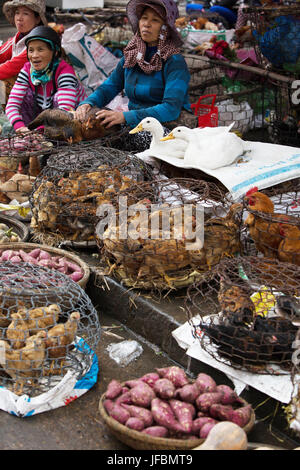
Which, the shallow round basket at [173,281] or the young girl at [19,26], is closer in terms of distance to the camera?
the shallow round basket at [173,281]

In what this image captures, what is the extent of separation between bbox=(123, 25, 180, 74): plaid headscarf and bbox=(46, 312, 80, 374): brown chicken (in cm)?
305

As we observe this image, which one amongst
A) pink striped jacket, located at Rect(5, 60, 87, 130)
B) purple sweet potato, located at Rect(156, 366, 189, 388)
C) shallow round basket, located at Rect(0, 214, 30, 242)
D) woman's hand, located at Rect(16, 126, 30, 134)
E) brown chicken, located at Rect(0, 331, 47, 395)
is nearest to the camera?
purple sweet potato, located at Rect(156, 366, 189, 388)

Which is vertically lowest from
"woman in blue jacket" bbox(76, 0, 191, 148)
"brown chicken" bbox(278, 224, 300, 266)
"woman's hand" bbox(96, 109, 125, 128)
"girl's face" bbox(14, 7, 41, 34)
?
"brown chicken" bbox(278, 224, 300, 266)

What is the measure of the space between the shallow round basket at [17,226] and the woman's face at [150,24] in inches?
82.3

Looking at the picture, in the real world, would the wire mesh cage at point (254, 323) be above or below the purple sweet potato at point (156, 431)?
above

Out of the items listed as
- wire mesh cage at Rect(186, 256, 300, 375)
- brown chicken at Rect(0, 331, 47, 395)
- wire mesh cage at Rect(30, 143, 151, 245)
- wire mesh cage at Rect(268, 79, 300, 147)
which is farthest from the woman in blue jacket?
brown chicken at Rect(0, 331, 47, 395)

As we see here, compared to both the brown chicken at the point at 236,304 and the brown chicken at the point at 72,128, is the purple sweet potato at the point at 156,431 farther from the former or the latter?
the brown chicken at the point at 72,128

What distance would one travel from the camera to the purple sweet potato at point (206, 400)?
7.61 feet

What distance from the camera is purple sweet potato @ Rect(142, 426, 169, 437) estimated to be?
2.21 m

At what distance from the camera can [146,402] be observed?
2.34 metres

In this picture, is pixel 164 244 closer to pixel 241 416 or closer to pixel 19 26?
pixel 241 416

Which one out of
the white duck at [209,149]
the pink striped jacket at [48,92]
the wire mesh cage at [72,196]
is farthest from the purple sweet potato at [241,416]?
the pink striped jacket at [48,92]

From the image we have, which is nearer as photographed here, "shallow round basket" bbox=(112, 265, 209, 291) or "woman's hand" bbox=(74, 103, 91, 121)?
"shallow round basket" bbox=(112, 265, 209, 291)

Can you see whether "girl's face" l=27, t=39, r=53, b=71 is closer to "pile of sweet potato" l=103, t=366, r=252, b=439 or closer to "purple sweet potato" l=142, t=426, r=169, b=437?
"pile of sweet potato" l=103, t=366, r=252, b=439
